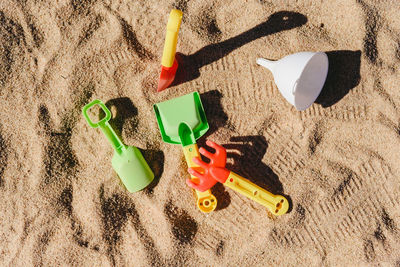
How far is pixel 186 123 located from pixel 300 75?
0.40 meters

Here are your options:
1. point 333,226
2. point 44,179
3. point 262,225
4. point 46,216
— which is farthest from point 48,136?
point 333,226

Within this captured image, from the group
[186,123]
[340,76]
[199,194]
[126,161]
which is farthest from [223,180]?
[340,76]

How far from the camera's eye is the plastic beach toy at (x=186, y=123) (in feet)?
3.64

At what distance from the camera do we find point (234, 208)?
118cm

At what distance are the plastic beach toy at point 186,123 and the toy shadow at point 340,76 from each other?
1.44ft

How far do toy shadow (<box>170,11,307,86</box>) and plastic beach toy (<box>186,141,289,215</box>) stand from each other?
270mm

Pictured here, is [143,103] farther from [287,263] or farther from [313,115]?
[287,263]

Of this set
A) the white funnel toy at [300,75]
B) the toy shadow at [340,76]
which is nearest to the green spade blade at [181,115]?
the white funnel toy at [300,75]

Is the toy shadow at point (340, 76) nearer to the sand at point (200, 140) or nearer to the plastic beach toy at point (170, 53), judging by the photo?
the sand at point (200, 140)

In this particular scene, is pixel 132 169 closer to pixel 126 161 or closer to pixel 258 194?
pixel 126 161

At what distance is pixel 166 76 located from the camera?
43.5 inches

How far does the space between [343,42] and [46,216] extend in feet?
3.98

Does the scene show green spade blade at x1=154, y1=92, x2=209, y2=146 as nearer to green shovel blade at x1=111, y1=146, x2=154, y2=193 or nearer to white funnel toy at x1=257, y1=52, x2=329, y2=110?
green shovel blade at x1=111, y1=146, x2=154, y2=193

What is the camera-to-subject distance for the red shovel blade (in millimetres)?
1086
